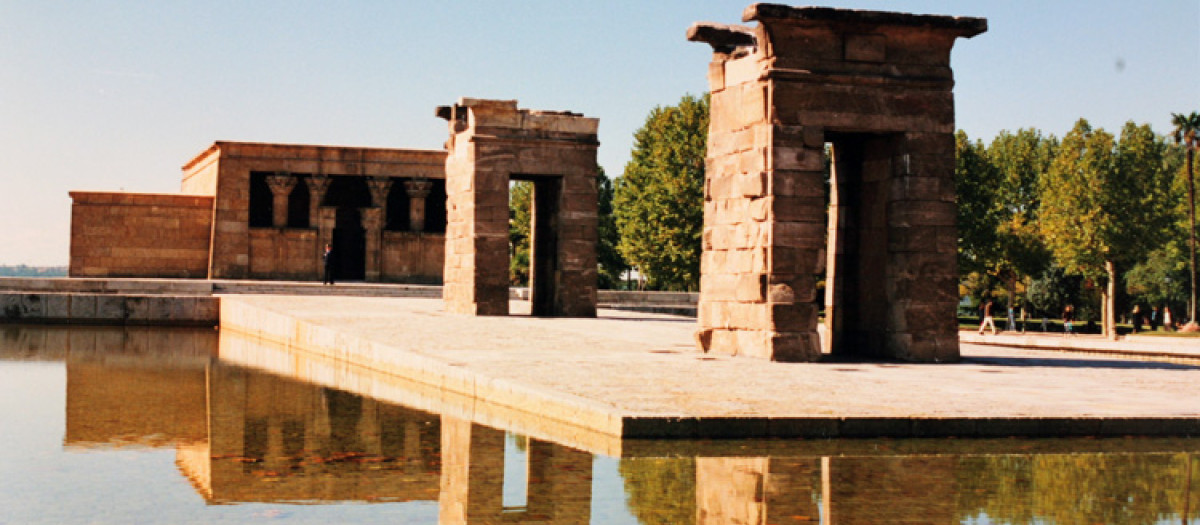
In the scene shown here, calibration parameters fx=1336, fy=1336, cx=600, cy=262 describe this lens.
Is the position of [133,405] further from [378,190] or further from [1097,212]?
[1097,212]

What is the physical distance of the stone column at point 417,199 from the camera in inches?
1718

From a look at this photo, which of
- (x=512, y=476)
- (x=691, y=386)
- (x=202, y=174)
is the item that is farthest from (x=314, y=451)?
(x=202, y=174)

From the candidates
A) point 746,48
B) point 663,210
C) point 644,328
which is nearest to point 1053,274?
point 663,210

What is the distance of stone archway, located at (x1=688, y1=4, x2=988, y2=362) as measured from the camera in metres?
15.1

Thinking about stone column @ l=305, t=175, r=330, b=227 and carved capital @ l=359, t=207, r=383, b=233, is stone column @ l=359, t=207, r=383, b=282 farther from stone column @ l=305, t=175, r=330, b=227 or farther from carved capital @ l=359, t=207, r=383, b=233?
stone column @ l=305, t=175, r=330, b=227

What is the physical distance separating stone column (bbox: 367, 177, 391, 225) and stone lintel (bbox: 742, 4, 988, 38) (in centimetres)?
2959

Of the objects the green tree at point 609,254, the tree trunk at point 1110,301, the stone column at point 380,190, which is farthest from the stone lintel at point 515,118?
the green tree at point 609,254

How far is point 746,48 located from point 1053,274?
61.0 m

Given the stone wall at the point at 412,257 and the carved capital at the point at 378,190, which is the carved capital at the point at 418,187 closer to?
the carved capital at the point at 378,190

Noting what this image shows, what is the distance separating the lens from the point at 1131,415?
10156 millimetres

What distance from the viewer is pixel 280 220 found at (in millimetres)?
42969

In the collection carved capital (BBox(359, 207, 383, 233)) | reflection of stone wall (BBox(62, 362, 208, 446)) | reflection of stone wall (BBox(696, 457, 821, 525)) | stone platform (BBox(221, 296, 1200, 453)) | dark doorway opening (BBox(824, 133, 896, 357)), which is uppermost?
carved capital (BBox(359, 207, 383, 233))

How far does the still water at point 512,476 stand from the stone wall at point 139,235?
31966 millimetres

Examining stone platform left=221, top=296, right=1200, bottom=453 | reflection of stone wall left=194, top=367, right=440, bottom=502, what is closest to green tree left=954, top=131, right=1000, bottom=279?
stone platform left=221, top=296, right=1200, bottom=453
